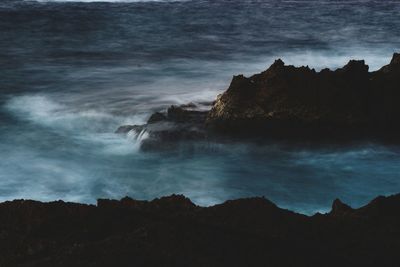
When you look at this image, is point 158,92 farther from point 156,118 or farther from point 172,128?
point 172,128

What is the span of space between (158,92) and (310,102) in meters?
5.79

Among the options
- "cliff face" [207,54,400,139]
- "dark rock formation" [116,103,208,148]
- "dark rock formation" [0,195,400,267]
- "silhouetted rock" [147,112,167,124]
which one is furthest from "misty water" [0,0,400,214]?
"dark rock formation" [0,195,400,267]

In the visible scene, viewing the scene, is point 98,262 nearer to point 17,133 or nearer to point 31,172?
point 31,172

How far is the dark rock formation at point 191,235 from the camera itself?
3617 mm

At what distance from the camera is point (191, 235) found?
3828mm

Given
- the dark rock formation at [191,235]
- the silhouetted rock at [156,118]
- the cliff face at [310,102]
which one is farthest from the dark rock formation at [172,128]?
the dark rock formation at [191,235]

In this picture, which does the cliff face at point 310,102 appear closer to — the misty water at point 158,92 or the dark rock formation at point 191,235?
the misty water at point 158,92

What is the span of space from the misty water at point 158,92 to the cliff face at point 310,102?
345 mm

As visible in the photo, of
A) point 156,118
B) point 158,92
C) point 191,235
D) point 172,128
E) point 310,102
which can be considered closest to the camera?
point 191,235

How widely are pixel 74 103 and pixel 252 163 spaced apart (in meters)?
5.68

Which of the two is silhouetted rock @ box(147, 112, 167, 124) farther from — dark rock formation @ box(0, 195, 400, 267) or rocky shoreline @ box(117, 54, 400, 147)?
dark rock formation @ box(0, 195, 400, 267)

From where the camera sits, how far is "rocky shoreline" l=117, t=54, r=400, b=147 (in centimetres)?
929

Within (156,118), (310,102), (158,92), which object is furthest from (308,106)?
(158,92)

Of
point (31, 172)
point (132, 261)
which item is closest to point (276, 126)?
point (31, 172)
